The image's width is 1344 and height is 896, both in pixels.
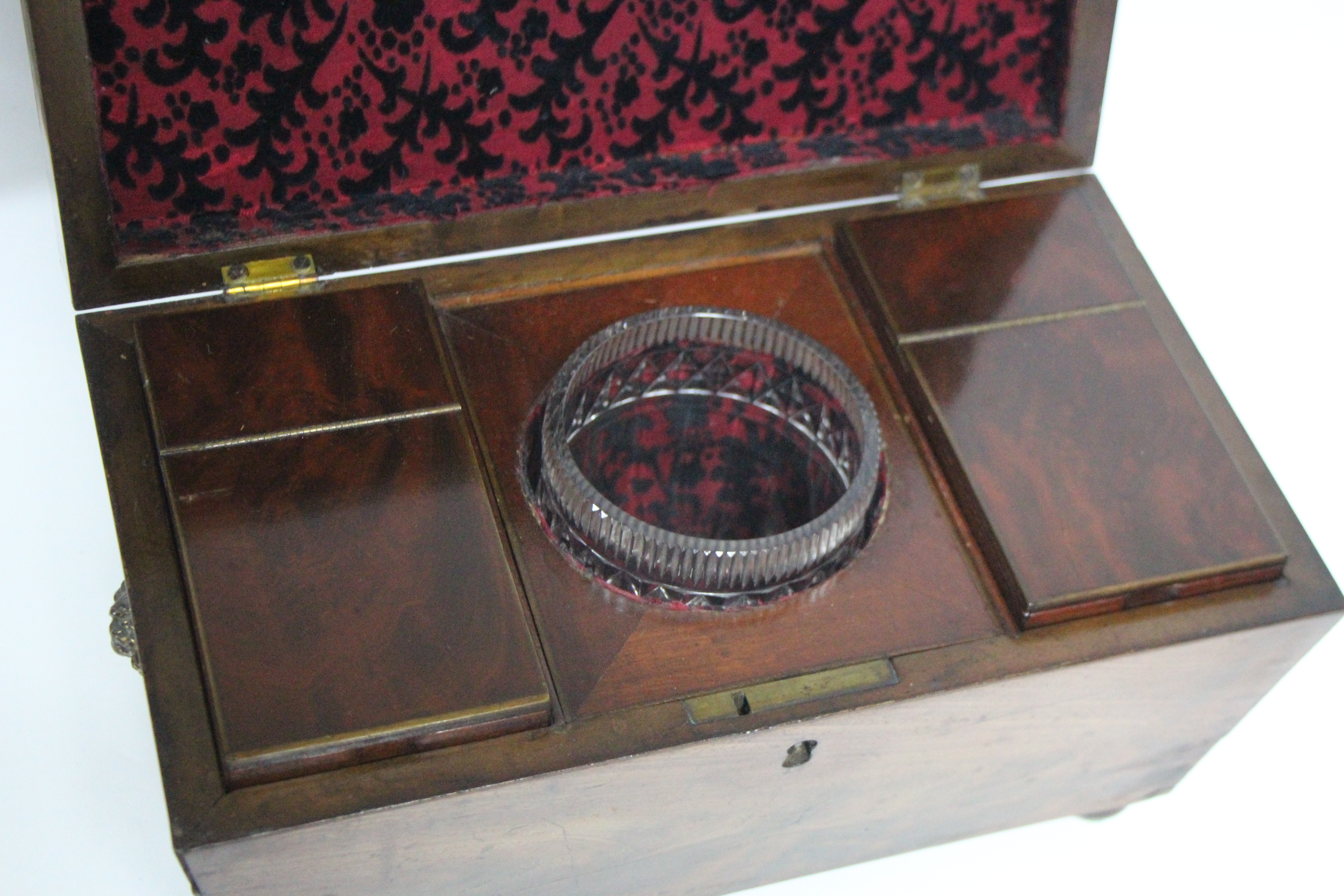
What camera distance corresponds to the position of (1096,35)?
81.4 inches

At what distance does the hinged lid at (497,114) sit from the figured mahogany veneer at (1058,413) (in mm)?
106

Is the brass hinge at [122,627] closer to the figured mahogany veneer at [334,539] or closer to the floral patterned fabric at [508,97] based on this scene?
the figured mahogany veneer at [334,539]

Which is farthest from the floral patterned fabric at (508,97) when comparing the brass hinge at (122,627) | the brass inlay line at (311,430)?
the brass hinge at (122,627)

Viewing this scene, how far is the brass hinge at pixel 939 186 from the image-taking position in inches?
83.0

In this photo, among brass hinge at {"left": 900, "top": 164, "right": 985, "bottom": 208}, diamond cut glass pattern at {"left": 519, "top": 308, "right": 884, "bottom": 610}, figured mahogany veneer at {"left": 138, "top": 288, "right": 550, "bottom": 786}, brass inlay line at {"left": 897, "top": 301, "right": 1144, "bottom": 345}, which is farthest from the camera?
brass hinge at {"left": 900, "top": 164, "right": 985, "bottom": 208}

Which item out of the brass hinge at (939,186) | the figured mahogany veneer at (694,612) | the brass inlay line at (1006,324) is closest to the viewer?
the figured mahogany veneer at (694,612)

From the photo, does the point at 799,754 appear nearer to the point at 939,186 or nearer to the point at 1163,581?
the point at 1163,581

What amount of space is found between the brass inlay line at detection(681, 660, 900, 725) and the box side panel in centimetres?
3

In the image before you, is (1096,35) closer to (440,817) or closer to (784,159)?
(784,159)

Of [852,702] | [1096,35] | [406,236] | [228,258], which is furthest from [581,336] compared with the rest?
[1096,35]

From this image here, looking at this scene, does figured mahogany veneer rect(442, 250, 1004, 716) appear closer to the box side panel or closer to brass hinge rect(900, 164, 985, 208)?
the box side panel

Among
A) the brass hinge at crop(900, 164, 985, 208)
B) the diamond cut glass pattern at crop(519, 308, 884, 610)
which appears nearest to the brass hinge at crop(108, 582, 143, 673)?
the diamond cut glass pattern at crop(519, 308, 884, 610)

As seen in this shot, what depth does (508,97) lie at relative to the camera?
6.39ft

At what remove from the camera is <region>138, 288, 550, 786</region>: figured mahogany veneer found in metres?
1.61
